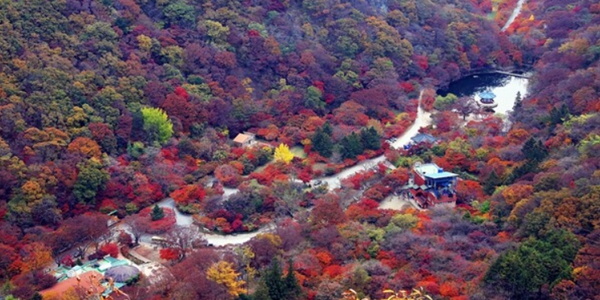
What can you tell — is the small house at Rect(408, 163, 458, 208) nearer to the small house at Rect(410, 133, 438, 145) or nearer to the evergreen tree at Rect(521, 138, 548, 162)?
the evergreen tree at Rect(521, 138, 548, 162)

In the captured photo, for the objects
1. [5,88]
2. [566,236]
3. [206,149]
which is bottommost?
[206,149]

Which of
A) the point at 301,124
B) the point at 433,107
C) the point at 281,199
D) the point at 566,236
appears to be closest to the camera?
the point at 566,236

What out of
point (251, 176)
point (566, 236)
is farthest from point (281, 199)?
point (566, 236)

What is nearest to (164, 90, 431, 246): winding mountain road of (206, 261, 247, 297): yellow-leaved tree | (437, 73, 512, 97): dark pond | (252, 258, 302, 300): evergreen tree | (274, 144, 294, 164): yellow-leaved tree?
(274, 144, 294, 164): yellow-leaved tree

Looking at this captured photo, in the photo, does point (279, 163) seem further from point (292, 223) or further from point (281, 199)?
point (292, 223)

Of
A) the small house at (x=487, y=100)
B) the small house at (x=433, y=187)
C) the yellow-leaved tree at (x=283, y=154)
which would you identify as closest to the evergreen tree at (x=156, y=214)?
the yellow-leaved tree at (x=283, y=154)

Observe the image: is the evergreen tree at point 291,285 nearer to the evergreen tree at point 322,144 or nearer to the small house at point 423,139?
the evergreen tree at point 322,144
